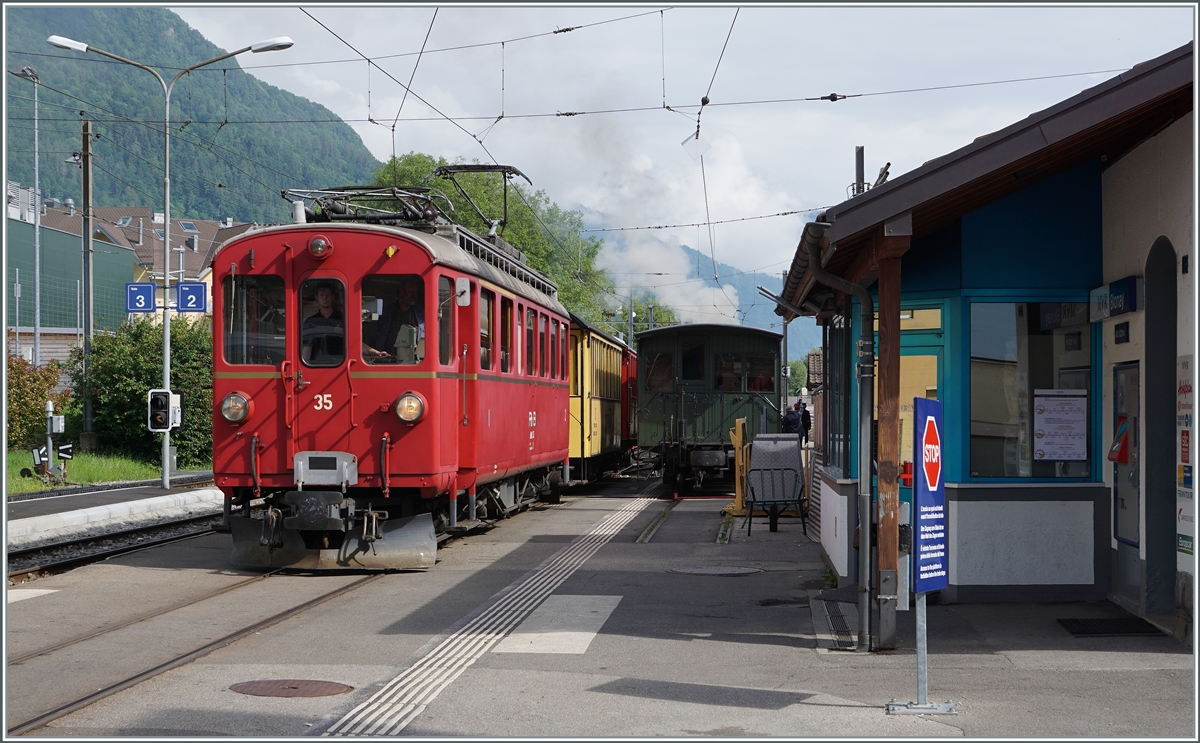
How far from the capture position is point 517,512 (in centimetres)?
2044

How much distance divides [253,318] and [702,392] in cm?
1396

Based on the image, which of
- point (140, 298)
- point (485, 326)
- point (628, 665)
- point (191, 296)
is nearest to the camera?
point (628, 665)

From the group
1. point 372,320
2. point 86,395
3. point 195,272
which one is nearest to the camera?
point 372,320

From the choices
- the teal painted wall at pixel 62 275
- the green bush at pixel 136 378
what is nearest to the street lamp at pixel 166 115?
the green bush at pixel 136 378

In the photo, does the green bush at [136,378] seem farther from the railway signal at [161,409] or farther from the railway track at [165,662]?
the railway track at [165,662]

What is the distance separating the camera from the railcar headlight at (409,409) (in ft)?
40.6

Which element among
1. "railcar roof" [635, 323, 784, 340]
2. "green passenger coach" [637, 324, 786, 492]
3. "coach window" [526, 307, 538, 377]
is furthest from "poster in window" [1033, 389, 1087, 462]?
"railcar roof" [635, 323, 784, 340]

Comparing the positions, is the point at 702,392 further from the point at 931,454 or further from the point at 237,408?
the point at 931,454

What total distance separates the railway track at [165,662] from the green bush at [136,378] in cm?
1824

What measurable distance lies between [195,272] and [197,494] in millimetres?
59536

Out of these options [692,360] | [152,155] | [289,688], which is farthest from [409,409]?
[152,155]

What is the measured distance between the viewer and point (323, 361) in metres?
12.6

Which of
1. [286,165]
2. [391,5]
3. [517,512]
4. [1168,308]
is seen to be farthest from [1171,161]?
[286,165]

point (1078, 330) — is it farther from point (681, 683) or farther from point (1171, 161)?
point (681, 683)
